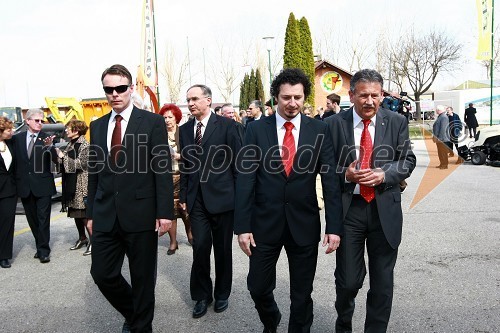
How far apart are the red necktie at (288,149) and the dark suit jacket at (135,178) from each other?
3.02 ft

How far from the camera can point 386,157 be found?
334 centimetres

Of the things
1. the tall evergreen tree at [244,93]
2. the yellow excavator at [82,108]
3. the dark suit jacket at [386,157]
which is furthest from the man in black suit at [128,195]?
the tall evergreen tree at [244,93]

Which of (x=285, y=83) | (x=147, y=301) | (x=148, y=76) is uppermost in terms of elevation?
(x=148, y=76)

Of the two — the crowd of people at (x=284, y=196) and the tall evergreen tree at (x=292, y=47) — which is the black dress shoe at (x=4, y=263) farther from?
Answer: the tall evergreen tree at (x=292, y=47)

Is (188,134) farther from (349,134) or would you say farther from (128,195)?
(349,134)

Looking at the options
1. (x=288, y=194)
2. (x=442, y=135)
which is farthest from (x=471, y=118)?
(x=288, y=194)

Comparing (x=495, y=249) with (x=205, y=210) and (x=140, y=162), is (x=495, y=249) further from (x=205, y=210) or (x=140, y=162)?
(x=140, y=162)

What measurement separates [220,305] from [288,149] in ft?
5.86

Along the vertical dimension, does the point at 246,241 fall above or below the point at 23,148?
below

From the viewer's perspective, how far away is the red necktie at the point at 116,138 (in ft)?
11.5

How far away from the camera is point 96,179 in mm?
3691

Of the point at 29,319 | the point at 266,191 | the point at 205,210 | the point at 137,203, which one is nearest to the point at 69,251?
the point at 29,319

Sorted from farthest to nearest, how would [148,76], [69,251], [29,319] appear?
[148,76] → [69,251] → [29,319]

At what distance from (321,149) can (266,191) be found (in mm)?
482
